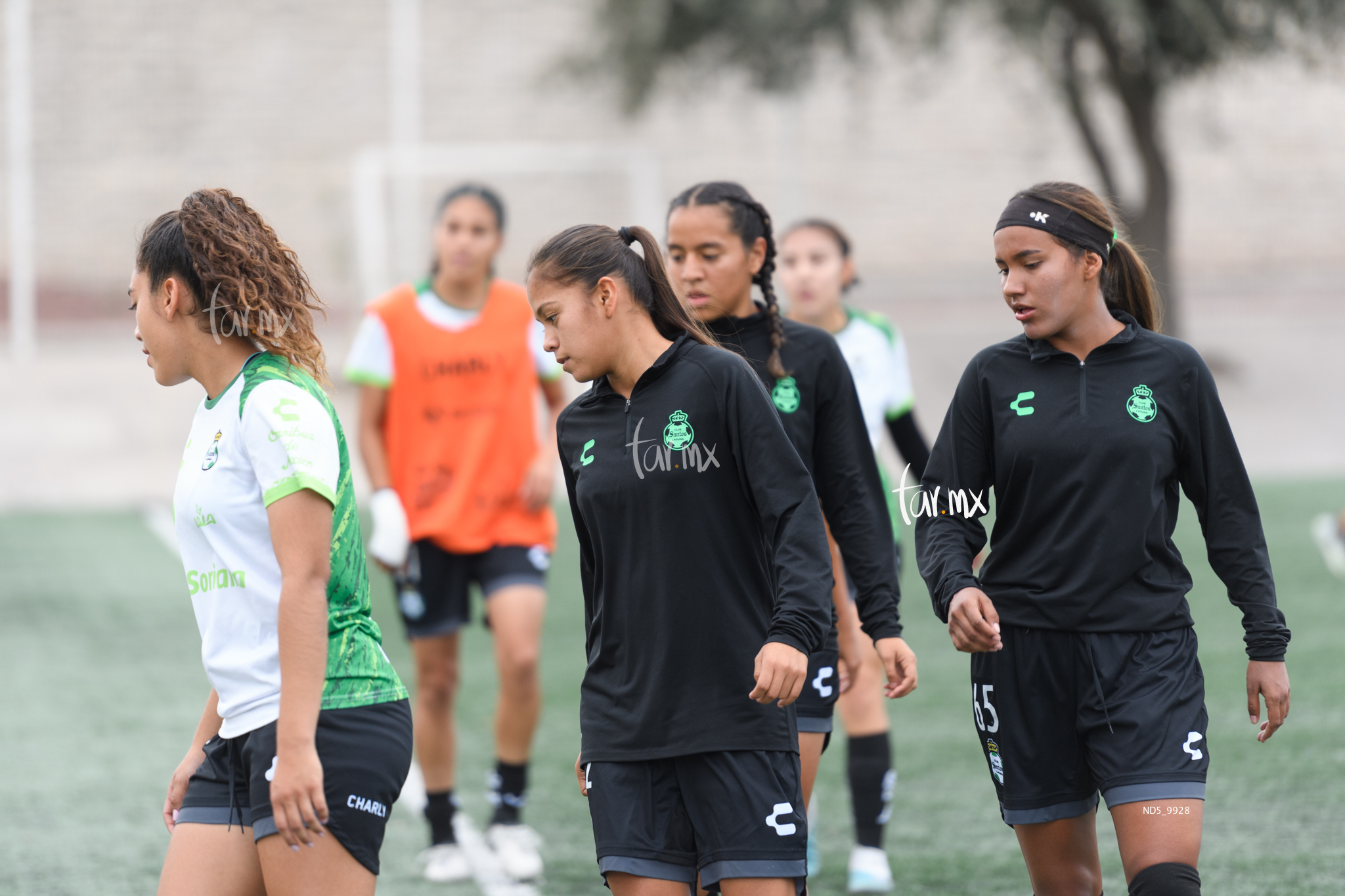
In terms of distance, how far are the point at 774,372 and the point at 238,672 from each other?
170 cm

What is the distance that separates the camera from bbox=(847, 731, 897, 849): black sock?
500 cm

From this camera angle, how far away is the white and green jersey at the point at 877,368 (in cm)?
534

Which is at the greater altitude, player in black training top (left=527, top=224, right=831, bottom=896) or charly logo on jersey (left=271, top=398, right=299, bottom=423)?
charly logo on jersey (left=271, top=398, right=299, bottom=423)

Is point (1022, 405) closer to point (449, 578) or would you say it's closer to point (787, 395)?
point (787, 395)

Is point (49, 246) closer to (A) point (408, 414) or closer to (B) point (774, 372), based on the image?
(A) point (408, 414)

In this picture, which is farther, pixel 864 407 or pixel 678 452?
pixel 864 407

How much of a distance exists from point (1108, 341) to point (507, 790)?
2.91m

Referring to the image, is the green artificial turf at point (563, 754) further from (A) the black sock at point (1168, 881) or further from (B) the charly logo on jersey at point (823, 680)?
(A) the black sock at point (1168, 881)

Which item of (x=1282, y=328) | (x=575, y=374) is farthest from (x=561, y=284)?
(x=1282, y=328)

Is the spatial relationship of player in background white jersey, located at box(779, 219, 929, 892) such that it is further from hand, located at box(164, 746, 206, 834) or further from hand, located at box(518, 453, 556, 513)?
hand, located at box(164, 746, 206, 834)

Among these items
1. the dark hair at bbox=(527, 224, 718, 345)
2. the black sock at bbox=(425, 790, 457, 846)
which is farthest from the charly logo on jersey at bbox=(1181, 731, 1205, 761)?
the black sock at bbox=(425, 790, 457, 846)

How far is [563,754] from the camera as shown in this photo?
6922 millimetres

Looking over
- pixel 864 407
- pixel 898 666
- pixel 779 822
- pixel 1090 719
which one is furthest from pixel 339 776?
pixel 864 407

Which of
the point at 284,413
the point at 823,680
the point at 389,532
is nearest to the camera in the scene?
the point at 284,413
